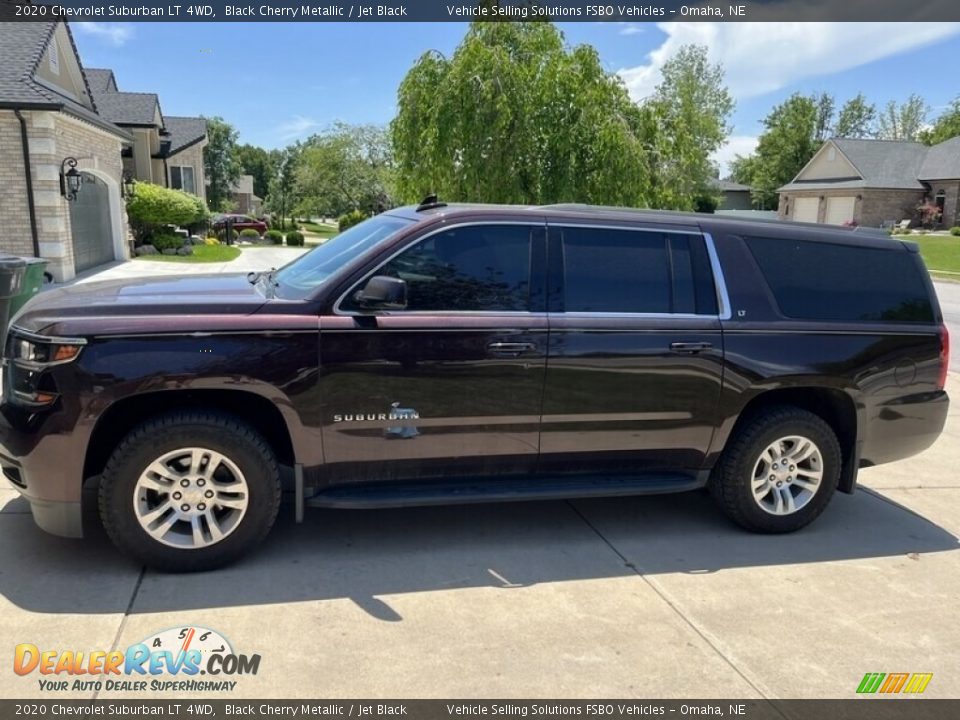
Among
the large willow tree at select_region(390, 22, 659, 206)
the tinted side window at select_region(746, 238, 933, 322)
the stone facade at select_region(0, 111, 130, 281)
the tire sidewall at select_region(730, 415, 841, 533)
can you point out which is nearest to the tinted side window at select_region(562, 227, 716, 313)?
the tinted side window at select_region(746, 238, 933, 322)

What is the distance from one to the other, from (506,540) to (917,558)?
242 centimetres

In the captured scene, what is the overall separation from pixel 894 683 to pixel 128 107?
36.0m

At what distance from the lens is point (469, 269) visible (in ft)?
13.3

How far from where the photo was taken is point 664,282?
4.33 meters

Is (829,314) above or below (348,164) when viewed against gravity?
below

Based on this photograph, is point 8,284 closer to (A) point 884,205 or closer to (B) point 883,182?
(B) point 883,182

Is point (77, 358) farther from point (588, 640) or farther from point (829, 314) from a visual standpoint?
point (829, 314)

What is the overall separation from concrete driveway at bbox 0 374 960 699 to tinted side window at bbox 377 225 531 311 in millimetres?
1401

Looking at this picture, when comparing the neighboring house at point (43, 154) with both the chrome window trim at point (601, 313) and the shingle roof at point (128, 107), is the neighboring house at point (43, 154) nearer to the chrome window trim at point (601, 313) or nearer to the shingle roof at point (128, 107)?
the shingle roof at point (128, 107)

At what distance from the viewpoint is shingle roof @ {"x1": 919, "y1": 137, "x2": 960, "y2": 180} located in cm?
4753

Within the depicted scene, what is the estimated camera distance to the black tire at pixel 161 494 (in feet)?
11.8

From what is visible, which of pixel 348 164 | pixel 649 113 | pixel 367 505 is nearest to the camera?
pixel 367 505

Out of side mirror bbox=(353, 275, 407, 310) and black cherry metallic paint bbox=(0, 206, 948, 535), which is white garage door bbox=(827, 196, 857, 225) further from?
side mirror bbox=(353, 275, 407, 310)

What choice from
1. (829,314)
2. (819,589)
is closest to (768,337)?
(829,314)
